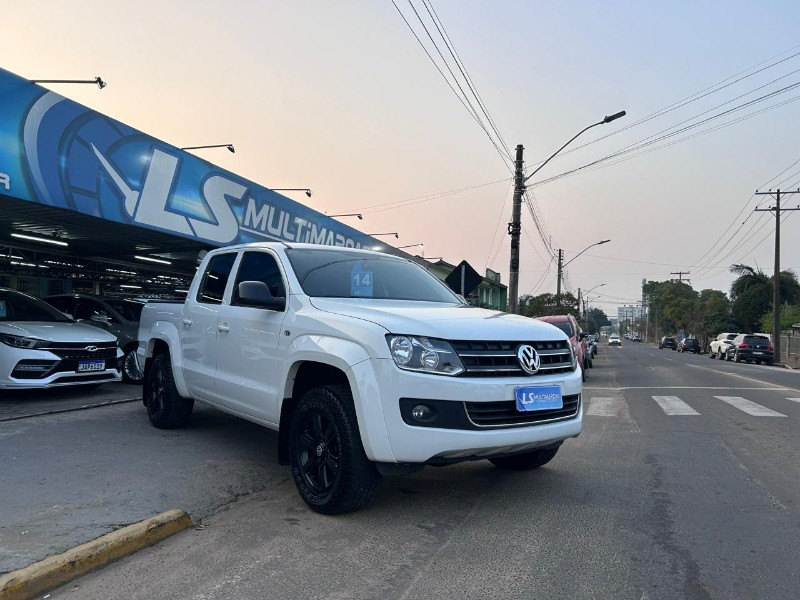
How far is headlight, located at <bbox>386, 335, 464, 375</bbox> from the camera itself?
12.8 feet

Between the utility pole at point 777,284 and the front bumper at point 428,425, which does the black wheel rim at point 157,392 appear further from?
the utility pole at point 777,284

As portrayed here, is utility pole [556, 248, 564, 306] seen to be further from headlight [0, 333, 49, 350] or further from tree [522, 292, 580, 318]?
headlight [0, 333, 49, 350]

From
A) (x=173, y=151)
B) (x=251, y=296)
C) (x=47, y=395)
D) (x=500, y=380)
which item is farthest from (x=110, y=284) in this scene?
(x=500, y=380)

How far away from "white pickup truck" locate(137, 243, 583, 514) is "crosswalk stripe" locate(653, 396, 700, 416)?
5.72 metres

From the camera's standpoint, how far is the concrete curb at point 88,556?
3.00 metres

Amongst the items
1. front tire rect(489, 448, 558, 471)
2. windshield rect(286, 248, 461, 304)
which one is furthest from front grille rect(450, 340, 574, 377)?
windshield rect(286, 248, 461, 304)

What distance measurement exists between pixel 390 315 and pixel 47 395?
7.24m

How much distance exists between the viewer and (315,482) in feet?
14.2

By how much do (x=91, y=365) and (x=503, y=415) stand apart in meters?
7.00

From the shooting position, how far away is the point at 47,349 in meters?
8.25

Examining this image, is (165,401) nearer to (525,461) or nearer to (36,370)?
(36,370)

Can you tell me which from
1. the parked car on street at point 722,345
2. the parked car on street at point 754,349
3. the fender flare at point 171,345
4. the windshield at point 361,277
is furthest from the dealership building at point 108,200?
the parked car on street at point 722,345

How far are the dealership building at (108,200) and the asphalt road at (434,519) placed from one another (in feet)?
13.9

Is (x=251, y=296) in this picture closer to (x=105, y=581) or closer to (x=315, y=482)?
(x=315, y=482)
